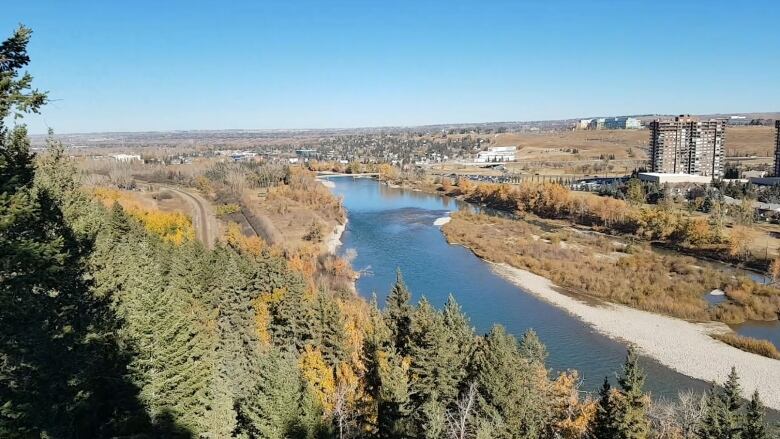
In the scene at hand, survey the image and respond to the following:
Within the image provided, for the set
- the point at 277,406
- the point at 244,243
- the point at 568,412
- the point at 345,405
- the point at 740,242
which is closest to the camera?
the point at 277,406

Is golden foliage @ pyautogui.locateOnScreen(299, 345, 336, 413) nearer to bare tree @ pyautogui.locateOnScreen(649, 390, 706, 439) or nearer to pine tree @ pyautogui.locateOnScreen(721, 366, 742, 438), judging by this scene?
bare tree @ pyautogui.locateOnScreen(649, 390, 706, 439)

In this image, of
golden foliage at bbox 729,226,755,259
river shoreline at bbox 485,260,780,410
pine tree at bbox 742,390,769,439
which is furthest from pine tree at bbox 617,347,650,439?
golden foliage at bbox 729,226,755,259

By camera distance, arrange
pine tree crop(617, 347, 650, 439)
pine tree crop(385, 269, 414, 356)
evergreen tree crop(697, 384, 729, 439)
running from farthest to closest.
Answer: pine tree crop(385, 269, 414, 356) < evergreen tree crop(697, 384, 729, 439) < pine tree crop(617, 347, 650, 439)

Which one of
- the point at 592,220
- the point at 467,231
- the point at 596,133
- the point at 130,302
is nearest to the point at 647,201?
the point at 592,220

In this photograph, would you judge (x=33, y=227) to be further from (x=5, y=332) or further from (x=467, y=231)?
(x=467, y=231)

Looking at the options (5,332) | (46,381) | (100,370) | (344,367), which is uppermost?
(5,332)

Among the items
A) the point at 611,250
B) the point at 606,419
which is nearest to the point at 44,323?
the point at 606,419

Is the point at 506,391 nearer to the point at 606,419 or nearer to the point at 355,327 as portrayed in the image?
the point at 606,419
